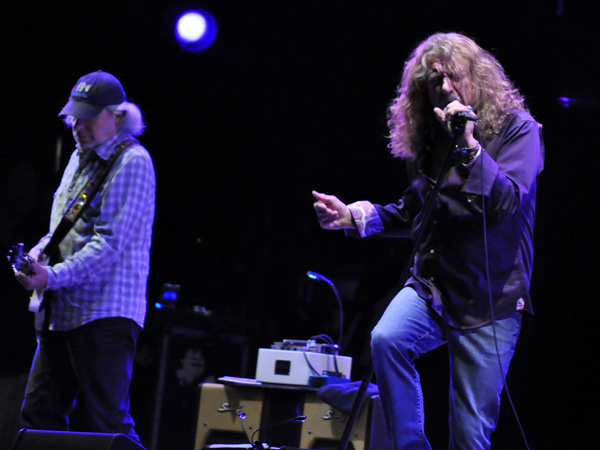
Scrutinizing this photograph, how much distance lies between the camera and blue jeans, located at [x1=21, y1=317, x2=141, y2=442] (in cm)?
279

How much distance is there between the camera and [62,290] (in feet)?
9.57

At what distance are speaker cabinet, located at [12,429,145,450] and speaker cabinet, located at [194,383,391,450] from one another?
1.30 m

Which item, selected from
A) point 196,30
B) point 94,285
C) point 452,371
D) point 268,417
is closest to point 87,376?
point 94,285

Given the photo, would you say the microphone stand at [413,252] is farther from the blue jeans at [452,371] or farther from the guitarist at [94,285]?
the guitarist at [94,285]

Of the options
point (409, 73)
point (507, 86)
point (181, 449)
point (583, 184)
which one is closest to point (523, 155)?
point (507, 86)

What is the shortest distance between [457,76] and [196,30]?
2.93m

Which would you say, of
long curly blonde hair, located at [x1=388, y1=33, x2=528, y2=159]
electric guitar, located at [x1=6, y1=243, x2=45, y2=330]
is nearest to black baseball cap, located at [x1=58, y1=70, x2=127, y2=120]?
electric guitar, located at [x1=6, y1=243, x2=45, y2=330]

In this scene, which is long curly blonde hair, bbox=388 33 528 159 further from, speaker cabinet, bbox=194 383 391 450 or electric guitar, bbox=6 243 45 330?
electric guitar, bbox=6 243 45 330

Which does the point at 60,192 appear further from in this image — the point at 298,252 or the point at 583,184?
the point at 583,184

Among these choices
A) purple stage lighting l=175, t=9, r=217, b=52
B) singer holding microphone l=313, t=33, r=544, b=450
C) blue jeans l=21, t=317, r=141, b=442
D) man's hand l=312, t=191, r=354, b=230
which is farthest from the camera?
purple stage lighting l=175, t=9, r=217, b=52

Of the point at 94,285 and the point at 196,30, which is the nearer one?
the point at 94,285

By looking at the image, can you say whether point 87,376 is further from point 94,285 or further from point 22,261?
point 22,261

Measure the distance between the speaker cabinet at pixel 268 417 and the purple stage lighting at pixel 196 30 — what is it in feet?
8.25

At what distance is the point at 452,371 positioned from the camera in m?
2.32
